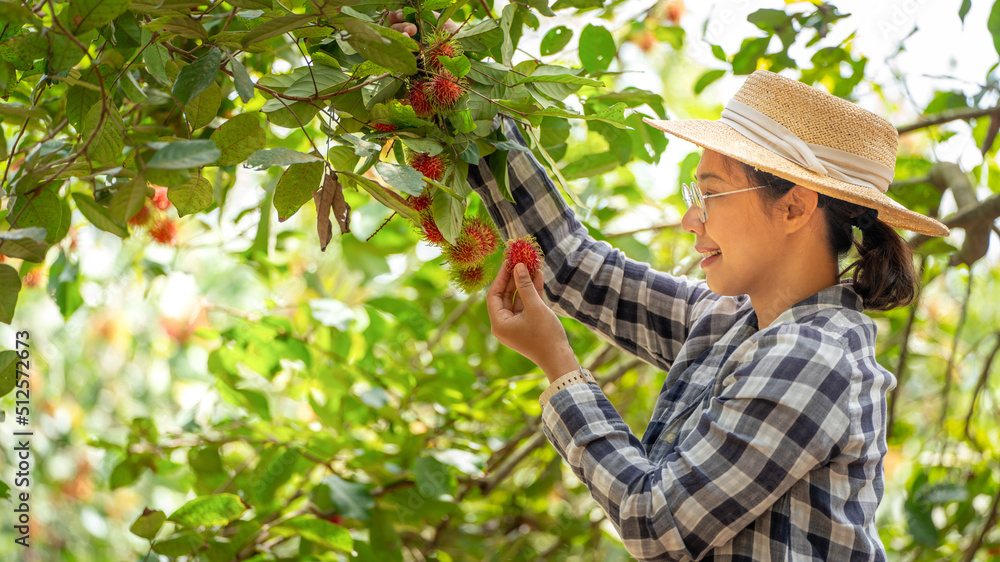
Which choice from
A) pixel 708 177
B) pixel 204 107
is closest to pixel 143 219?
pixel 204 107

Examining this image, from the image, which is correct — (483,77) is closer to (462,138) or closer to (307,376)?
(462,138)

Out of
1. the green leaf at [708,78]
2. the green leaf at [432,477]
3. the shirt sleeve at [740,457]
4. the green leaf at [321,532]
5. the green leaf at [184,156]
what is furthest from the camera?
the green leaf at [708,78]

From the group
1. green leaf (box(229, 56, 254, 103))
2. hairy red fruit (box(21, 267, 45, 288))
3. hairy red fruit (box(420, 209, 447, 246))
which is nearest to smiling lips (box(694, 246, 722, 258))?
hairy red fruit (box(420, 209, 447, 246))

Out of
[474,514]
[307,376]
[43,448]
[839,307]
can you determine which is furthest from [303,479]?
[43,448]

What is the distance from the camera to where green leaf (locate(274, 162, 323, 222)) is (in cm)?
68

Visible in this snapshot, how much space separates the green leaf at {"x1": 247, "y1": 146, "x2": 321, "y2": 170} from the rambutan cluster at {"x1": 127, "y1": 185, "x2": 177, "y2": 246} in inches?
30.1

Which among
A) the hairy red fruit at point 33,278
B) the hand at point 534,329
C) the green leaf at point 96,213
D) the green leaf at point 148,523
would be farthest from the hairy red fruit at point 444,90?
the hairy red fruit at point 33,278

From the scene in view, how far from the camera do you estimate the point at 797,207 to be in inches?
33.3

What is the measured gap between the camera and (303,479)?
1.47 metres

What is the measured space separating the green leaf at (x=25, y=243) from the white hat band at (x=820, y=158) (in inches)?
29.5

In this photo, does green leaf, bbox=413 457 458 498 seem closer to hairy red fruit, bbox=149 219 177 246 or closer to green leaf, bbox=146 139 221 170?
hairy red fruit, bbox=149 219 177 246

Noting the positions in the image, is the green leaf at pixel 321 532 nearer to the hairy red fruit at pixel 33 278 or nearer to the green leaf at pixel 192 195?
the green leaf at pixel 192 195

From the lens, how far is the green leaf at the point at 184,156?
50cm

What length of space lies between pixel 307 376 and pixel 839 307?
103 cm
